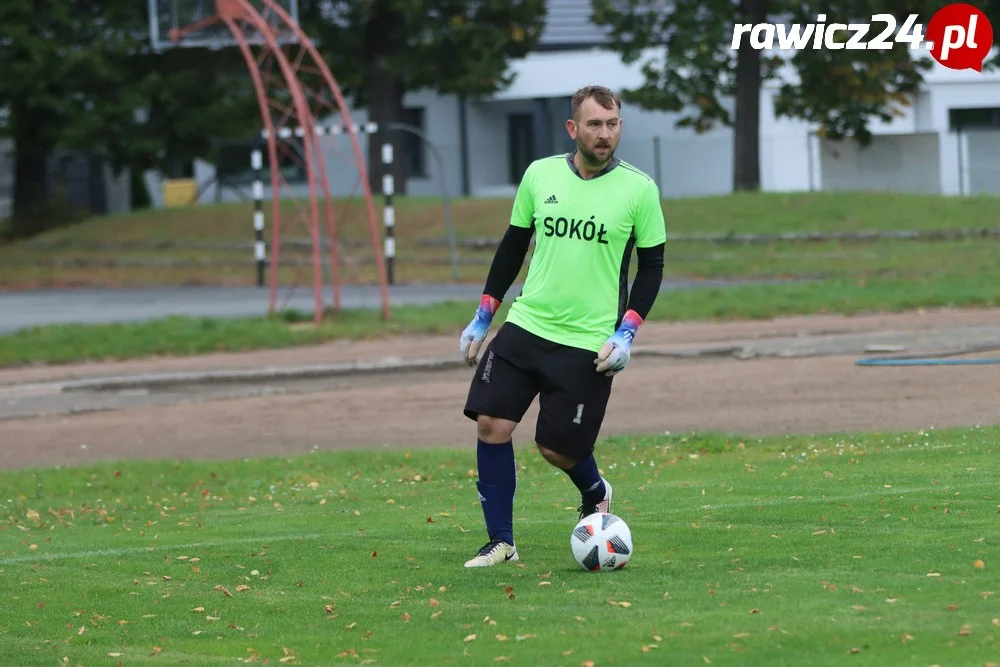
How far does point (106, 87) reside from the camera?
122 feet

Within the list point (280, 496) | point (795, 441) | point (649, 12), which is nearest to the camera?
point (280, 496)

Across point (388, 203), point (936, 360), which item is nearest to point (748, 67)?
point (388, 203)

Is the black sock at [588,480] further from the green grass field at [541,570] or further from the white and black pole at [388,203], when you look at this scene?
the white and black pole at [388,203]

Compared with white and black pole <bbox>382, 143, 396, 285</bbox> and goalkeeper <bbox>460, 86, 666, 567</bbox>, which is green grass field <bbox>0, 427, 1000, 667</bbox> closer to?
goalkeeper <bbox>460, 86, 666, 567</bbox>

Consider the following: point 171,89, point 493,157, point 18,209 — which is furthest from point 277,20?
point 493,157

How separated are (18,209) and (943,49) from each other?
2303 centimetres

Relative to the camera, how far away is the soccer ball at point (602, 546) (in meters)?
6.86

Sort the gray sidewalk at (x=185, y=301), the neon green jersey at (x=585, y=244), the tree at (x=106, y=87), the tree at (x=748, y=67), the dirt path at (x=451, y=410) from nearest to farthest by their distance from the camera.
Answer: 1. the neon green jersey at (x=585, y=244)
2. the dirt path at (x=451, y=410)
3. the gray sidewalk at (x=185, y=301)
4. the tree at (x=748, y=67)
5. the tree at (x=106, y=87)

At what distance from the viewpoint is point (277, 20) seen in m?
30.1

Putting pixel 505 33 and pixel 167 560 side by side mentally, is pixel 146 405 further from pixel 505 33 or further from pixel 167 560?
pixel 505 33

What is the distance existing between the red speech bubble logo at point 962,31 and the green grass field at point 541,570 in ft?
79.9

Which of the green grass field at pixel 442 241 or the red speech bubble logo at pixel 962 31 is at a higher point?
the red speech bubble logo at pixel 962 31

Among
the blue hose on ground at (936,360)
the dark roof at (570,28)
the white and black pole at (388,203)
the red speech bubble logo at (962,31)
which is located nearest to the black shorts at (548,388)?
the blue hose on ground at (936,360)

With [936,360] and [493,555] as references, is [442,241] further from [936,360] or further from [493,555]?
[493,555]
